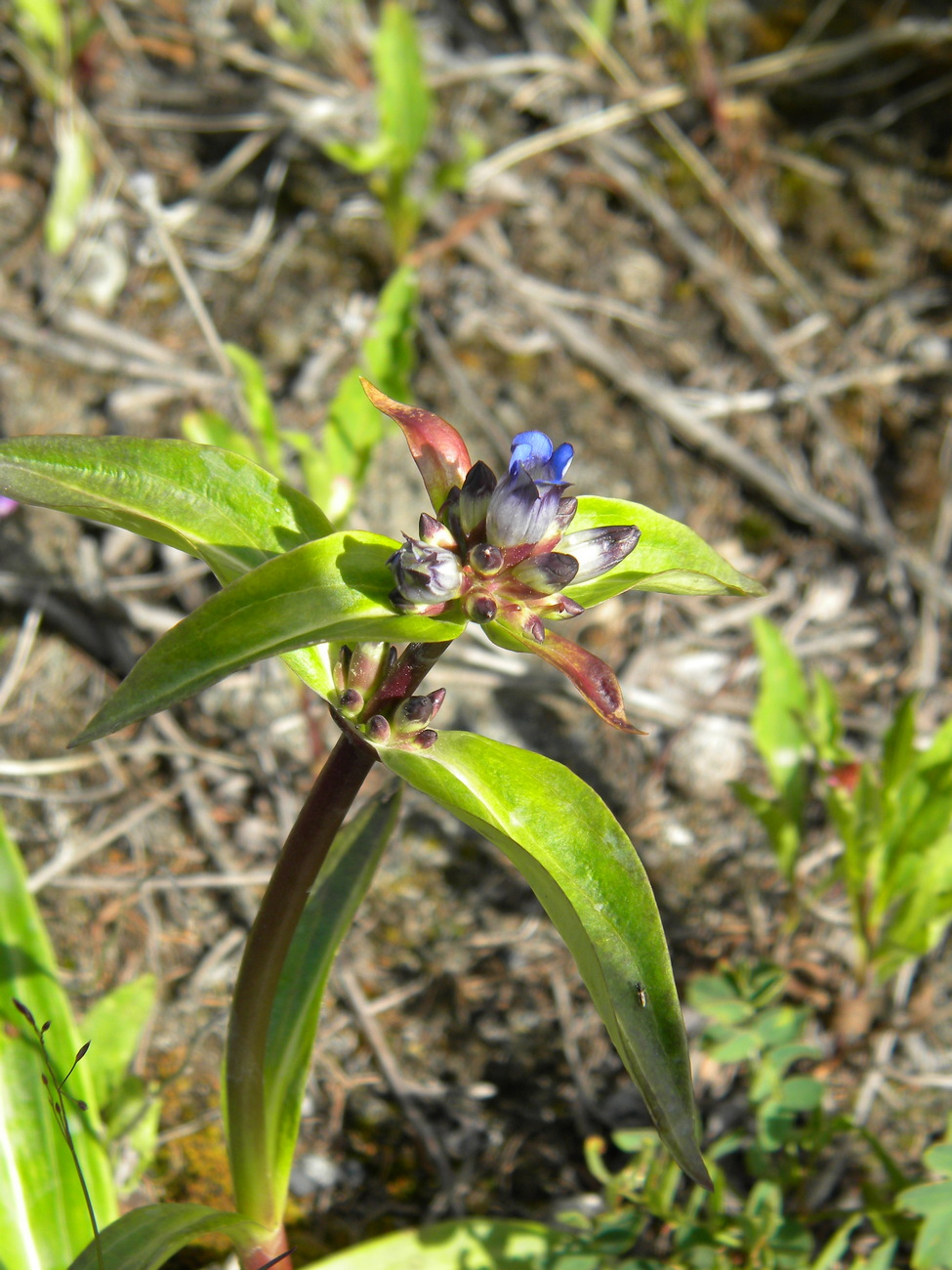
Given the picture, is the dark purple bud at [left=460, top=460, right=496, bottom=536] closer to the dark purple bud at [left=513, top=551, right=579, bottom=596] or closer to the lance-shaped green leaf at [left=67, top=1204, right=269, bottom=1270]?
the dark purple bud at [left=513, top=551, right=579, bottom=596]

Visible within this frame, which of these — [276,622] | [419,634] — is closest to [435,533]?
[419,634]

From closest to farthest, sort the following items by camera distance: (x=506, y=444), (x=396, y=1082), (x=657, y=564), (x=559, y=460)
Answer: (x=559, y=460), (x=657, y=564), (x=396, y=1082), (x=506, y=444)

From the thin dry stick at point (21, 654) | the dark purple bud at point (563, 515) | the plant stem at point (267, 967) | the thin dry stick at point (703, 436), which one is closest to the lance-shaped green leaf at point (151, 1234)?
the plant stem at point (267, 967)

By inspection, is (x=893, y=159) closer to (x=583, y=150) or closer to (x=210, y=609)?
(x=583, y=150)

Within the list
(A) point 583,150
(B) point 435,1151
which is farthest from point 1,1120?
(A) point 583,150

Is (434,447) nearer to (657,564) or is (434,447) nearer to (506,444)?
(657,564)

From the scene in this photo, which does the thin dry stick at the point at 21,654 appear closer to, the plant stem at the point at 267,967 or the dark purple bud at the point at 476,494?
the plant stem at the point at 267,967
